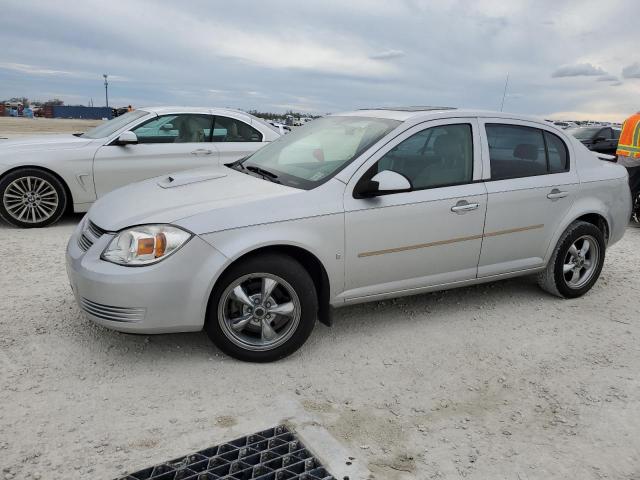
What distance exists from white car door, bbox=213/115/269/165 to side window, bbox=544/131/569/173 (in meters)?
Result: 4.13

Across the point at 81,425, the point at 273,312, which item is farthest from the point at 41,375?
the point at 273,312

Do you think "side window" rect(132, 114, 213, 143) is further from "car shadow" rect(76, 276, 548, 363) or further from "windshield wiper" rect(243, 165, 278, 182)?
"car shadow" rect(76, 276, 548, 363)

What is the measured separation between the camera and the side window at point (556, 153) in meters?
4.84

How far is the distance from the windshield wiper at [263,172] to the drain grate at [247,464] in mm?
1946

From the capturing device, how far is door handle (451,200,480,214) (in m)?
4.20

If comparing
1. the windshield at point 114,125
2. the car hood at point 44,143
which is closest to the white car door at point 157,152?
Answer: the windshield at point 114,125

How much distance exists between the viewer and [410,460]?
277 cm

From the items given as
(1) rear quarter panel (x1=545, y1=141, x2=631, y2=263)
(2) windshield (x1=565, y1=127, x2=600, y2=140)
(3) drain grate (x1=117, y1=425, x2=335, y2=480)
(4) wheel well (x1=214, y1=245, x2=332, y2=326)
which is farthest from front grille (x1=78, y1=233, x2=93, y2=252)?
(2) windshield (x1=565, y1=127, x2=600, y2=140)

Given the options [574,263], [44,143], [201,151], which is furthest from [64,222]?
[574,263]

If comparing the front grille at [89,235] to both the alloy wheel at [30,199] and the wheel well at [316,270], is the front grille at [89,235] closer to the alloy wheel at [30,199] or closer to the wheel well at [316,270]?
the wheel well at [316,270]

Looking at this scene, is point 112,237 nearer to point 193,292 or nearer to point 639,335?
point 193,292

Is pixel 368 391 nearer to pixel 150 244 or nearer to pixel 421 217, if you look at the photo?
pixel 421 217

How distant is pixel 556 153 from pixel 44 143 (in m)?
6.05

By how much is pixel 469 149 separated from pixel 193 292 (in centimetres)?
242
